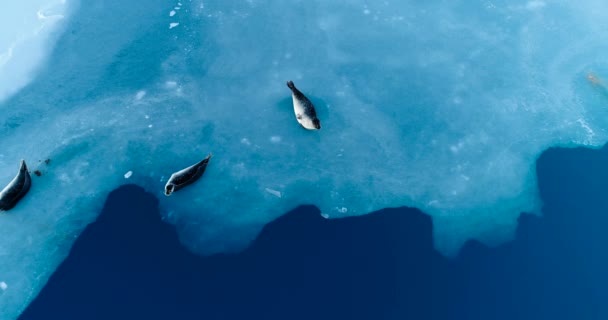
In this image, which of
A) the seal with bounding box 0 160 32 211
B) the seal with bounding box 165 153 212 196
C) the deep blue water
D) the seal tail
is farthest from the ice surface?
the seal tail

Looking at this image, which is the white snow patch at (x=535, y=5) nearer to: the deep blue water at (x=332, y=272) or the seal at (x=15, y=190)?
the deep blue water at (x=332, y=272)

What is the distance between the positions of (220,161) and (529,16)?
546 inches

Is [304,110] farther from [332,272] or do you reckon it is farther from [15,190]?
[15,190]

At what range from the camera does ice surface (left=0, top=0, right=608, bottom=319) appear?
41.9 feet

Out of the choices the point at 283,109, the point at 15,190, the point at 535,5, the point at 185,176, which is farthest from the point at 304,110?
the point at 535,5

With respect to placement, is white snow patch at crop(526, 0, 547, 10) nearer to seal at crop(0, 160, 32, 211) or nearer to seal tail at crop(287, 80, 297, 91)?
seal tail at crop(287, 80, 297, 91)

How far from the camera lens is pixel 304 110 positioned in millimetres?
14016

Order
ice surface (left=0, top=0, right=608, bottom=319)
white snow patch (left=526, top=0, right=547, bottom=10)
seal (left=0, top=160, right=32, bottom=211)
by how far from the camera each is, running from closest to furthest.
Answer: seal (left=0, top=160, right=32, bottom=211) → ice surface (left=0, top=0, right=608, bottom=319) → white snow patch (left=526, top=0, right=547, bottom=10)

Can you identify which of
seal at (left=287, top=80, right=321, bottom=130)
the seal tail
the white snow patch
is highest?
the seal tail

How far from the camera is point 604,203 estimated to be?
13.0 metres

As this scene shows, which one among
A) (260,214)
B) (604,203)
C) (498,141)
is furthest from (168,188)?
(604,203)

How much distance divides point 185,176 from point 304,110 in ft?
14.1

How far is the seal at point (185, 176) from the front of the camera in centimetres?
1267

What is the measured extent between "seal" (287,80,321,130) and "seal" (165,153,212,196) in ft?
10.7
